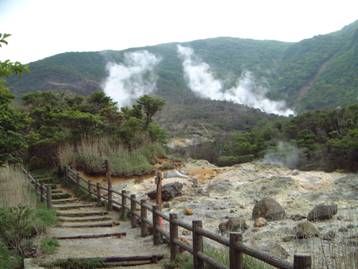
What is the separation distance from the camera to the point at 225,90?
10088cm

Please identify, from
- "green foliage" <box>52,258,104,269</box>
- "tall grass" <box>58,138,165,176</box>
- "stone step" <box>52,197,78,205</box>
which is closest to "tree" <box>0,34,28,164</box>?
"green foliage" <box>52,258,104,269</box>

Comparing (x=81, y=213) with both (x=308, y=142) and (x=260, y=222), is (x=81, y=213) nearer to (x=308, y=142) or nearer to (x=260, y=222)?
(x=260, y=222)

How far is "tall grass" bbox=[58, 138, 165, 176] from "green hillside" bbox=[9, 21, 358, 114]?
148 feet

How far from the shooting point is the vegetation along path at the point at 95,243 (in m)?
7.89

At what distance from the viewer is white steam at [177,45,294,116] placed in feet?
306

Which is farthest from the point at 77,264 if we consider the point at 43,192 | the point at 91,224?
the point at 43,192

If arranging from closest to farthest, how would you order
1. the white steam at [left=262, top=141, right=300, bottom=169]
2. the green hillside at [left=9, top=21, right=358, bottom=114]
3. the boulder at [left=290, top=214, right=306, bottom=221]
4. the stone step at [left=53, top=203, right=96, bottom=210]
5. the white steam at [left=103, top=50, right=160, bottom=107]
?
the boulder at [left=290, top=214, right=306, bottom=221] → the stone step at [left=53, top=203, right=96, bottom=210] → the white steam at [left=262, top=141, right=300, bottom=169] → the green hillside at [left=9, top=21, right=358, bottom=114] → the white steam at [left=103, top=50, right=160, bottom=107]

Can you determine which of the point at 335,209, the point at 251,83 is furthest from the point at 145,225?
the point at 251,83

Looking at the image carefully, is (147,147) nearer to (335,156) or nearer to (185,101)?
(335,156)

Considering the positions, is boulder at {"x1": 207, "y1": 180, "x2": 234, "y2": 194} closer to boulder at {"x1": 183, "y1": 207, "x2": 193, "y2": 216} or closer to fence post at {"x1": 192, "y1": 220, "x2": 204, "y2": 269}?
boulder at {"x1": 183, "y1": 207, "x2": 193, "y2": 216}

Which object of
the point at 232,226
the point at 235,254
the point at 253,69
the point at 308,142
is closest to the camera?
the point at 235,254

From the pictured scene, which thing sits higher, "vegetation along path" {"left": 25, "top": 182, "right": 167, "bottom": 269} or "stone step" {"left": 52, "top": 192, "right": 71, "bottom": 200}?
"vegetation along path" {"left": 25, "top": 182, "right": 167, "bottom": 269}

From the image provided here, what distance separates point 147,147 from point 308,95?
215 ft

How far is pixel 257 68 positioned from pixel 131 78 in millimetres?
33303
